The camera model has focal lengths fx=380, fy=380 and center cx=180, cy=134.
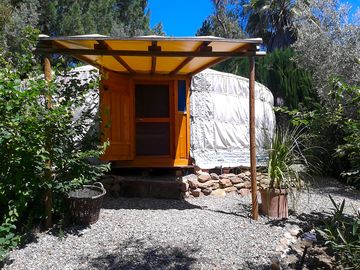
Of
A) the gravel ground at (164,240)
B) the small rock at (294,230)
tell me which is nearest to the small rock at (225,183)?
the gravel ground at (164,240)

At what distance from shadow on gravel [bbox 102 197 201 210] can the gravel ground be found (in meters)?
0.01

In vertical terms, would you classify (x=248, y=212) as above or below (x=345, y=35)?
below

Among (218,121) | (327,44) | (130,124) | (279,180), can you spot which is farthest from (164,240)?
(327,44)

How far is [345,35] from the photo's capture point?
9.38 metres

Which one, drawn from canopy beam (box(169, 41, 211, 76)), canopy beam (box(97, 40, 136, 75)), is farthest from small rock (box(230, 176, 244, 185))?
canopy beam (box(97, 40, 136, 75))

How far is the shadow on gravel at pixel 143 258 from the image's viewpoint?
342cm

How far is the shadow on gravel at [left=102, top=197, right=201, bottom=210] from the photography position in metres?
5.37

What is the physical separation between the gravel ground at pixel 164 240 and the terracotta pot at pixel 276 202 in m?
0.13

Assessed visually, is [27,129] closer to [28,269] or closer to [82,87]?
[82,87]

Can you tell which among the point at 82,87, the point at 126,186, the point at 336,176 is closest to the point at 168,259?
the point at 82,87

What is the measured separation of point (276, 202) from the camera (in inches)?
192

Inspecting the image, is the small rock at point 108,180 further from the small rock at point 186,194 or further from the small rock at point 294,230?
the small rock at point 294,230

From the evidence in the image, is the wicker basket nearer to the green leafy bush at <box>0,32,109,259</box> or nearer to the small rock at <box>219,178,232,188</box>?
the green leafy bush at <box>0,32,109,259</box>

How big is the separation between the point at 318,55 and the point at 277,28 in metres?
9.32
